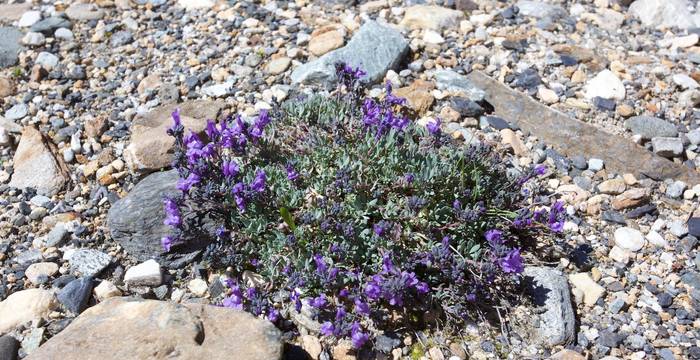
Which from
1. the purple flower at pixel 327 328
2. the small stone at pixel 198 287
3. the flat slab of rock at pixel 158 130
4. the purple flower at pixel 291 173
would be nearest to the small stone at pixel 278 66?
the flat slab of rock at pixel 158 130

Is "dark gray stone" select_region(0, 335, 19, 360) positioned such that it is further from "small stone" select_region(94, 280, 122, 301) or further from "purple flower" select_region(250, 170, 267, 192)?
"purple flower" select_region(250, 170, 267, 192)

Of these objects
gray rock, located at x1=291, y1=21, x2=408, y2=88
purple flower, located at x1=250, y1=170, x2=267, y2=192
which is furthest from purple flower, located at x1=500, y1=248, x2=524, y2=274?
gray rock, located at x1=291, y1=21, x2=408, y2=88

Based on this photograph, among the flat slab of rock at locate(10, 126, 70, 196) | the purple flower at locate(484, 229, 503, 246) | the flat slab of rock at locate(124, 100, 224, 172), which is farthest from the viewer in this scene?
the flat slab of rock at locate(10, 126, 70, 196)

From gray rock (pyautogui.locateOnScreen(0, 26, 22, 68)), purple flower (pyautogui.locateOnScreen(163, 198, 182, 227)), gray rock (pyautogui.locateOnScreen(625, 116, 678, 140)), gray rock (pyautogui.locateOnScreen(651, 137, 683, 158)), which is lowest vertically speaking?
gray rock (pyautogui.locateOnScreen(651, 137, 683, 158))

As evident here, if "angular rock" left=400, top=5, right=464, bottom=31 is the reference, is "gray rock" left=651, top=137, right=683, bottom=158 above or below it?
below

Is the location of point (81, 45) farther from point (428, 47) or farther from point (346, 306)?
point (346, 306)

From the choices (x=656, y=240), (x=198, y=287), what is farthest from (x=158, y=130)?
(x=656, y=240)

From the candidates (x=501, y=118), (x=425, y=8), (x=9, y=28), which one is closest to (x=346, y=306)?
(x=501, y=118)

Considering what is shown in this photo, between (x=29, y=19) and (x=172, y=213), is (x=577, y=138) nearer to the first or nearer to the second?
(x=172, y=213)

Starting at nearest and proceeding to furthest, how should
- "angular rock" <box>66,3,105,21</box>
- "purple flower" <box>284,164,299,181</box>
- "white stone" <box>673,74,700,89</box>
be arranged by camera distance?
"purple flower" <box>284,164,299,181</box> < "white stone" <box>673,74,700,89</box> < "angular rock" <box>66,3,105,21</box>
